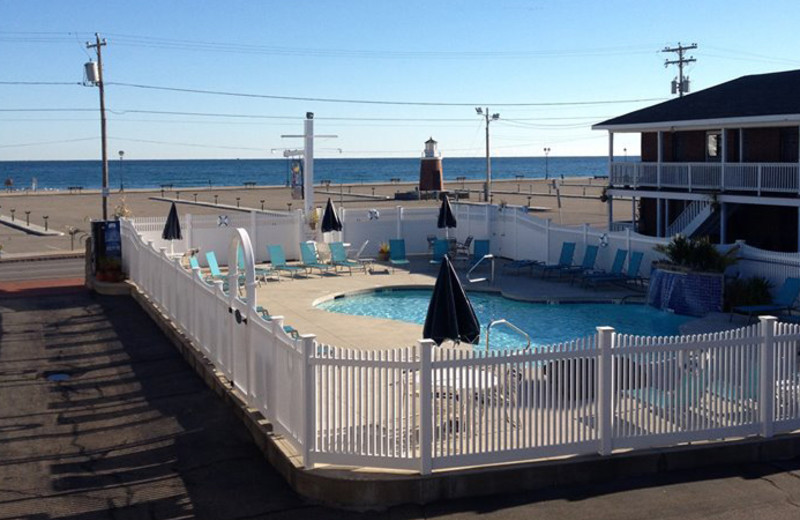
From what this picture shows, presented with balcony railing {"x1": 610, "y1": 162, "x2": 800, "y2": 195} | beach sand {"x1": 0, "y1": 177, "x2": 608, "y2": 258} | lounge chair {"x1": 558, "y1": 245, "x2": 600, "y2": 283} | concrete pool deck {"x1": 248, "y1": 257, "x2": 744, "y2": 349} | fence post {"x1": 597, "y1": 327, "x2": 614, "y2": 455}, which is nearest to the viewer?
fence post {"x1": 597, "y1": 327, "x2": 614, "y2": 455}

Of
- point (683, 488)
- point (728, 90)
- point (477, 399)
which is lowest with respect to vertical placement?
point (683, 488)

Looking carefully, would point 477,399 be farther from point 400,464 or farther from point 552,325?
point 552,325

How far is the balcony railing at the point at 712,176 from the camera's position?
2578 centimetres

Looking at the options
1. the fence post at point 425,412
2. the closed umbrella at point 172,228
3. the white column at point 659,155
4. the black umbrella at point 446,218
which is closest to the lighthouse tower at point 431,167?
the white column at point 659,155

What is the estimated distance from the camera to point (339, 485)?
8719 mm

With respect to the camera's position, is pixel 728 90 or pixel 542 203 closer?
pixel 728 90

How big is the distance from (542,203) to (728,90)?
31.2m

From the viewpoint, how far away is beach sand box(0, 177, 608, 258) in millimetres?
41031

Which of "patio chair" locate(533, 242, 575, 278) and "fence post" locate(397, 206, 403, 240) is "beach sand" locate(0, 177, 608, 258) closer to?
"fence post" locate(397, 206, 403, 240)

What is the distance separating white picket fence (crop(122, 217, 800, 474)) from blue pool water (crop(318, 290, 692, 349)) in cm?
845

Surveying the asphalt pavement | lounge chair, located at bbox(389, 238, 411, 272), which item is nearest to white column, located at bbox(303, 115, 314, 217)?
lounge chair, located at bbox(389, 238, 411, 272)

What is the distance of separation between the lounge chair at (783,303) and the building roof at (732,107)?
762cm

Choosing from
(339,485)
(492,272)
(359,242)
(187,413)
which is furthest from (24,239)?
(339,485)

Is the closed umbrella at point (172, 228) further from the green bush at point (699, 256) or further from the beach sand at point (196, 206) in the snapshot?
the green bush at point (699, 256)
